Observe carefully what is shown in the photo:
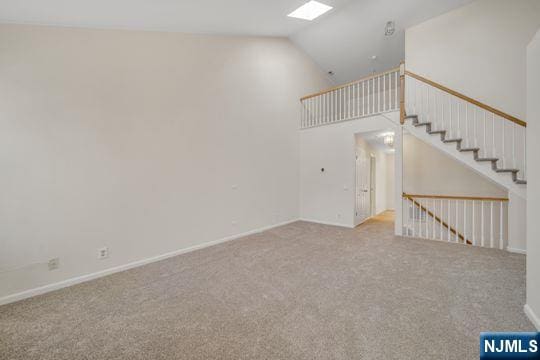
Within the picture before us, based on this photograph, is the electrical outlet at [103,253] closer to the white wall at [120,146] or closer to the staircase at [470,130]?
the white wall at [120,146]

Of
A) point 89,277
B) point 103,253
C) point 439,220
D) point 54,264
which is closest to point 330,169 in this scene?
point 439,220

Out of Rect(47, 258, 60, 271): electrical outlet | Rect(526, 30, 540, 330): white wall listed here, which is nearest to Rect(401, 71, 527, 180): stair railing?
Rect(526, 30, 540, 330): white wall

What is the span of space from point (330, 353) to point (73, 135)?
12.4 ft

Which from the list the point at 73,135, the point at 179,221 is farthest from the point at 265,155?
the point at 73,135

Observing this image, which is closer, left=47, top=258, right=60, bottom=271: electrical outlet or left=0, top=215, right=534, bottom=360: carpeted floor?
left=0, top=215, right=534, bottom=360: carpeted floor

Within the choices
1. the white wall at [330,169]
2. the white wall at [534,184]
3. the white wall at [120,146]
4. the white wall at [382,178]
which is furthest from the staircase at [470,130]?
the white wall at [120,146]

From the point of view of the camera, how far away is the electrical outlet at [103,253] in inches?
123

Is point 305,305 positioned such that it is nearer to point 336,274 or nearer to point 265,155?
point 336,274

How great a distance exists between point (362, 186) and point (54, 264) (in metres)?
6.45

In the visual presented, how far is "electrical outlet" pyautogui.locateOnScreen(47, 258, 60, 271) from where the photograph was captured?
277 centimetres

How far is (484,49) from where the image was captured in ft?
14.7

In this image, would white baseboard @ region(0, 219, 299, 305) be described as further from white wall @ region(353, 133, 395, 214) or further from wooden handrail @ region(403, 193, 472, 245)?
white wall @ region(353, 133, 395, 214)

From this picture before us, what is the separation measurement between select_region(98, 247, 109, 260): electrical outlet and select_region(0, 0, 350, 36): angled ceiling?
2.88 metres

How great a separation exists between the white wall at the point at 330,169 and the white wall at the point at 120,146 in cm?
171
